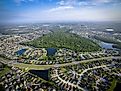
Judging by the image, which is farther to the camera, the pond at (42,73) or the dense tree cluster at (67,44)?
the dense tree cluster at (67,44)

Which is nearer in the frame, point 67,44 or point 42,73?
point 42,73

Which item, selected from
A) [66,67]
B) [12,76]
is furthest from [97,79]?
[12,76]

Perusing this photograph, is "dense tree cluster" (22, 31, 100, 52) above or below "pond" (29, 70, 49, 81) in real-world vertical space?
above

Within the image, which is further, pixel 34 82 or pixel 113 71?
pixel 113 71

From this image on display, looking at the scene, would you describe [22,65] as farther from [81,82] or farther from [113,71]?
[113,71]

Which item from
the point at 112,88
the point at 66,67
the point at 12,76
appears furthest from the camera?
the point at 66,67

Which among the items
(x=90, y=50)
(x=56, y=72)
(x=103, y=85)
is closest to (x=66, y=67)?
(x=56, y=72)

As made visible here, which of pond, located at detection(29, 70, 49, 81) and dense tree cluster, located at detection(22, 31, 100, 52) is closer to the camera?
pond, located at detection(29, 70, 49, 81)

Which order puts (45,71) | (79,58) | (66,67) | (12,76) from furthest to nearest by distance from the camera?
(79,58) < (66,67) < (45,71) < (12,76)

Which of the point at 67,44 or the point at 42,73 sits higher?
the point at 67,44

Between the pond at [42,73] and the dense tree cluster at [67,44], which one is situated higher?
the dense tree cluster at [67,44]
